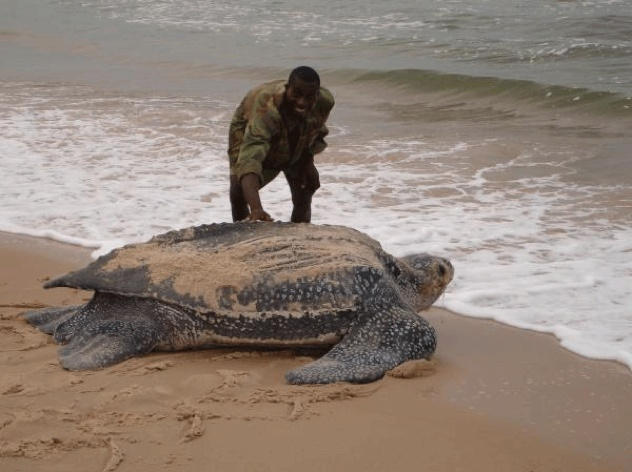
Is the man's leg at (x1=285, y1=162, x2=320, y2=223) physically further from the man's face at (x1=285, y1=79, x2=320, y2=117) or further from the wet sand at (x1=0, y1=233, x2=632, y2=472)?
the wet sand at (x1=0, y1=233, x2=632, y2=472)

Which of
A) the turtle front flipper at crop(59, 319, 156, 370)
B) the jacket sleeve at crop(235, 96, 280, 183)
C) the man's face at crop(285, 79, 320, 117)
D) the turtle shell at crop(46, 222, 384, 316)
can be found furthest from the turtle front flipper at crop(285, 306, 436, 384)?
the man's face at crop(285, 79, 320, 117)

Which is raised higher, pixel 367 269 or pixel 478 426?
pixel 367 269

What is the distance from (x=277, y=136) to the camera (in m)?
3.50

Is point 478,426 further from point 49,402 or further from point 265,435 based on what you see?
point 49,402

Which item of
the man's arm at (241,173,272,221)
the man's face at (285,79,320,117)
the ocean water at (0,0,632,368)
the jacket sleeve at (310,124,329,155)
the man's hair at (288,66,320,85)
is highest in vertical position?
the man's hair at (288,66,320,85)

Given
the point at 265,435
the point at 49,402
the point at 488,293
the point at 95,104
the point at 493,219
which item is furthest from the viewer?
the point at 95,104

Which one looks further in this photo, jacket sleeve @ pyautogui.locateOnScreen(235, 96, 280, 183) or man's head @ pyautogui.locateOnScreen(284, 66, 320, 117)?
jacket sleeve @ pyautogui.locateOnScreen(235, 96, 280, 183)

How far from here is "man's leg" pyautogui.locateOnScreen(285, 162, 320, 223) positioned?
3857mm

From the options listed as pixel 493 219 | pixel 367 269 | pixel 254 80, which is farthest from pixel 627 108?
pixel 367 269

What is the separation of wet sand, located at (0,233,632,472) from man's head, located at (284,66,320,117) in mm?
1008

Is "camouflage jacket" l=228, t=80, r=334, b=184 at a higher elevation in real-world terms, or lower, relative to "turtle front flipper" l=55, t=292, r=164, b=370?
higher

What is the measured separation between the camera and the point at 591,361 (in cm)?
297

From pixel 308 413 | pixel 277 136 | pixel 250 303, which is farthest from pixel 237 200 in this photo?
pixel 308 413

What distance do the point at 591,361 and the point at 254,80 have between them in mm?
8444
